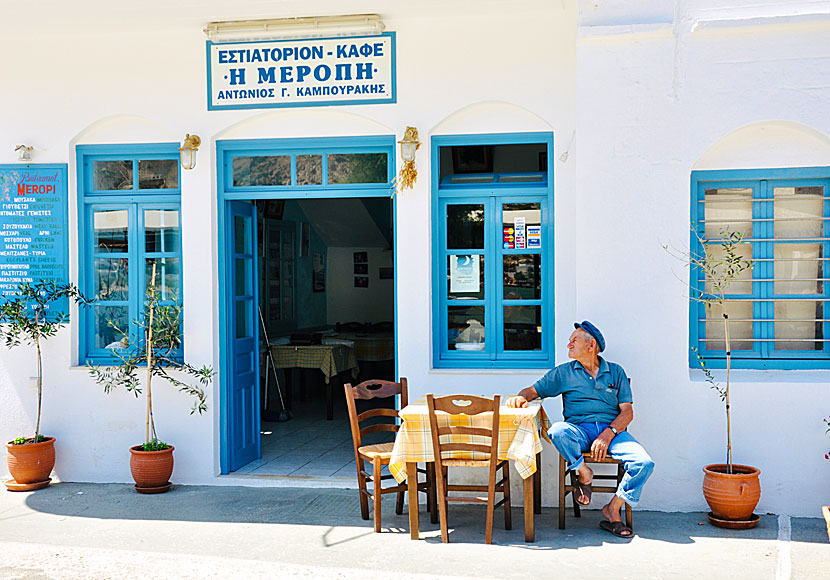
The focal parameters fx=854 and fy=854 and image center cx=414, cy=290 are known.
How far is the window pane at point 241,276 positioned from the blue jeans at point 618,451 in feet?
9.87

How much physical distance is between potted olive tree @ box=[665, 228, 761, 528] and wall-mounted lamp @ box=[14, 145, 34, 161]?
4957 mm

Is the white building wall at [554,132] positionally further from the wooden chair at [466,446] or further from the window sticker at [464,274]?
the wooden chair at [466,446]

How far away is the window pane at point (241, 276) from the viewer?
22.9 ft

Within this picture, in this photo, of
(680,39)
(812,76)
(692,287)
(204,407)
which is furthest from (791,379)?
(204,407)

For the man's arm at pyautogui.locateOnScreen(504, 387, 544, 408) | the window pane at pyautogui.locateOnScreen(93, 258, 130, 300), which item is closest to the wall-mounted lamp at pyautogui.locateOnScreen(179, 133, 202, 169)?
the window pane at pyautogui.locateOnScreen(93, 258, 130, 300)

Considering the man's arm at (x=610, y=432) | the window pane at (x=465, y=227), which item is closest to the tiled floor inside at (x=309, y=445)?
the window pane at (x=465, y=227)

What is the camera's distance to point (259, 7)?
20.1 feet

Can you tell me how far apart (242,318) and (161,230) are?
0.97m

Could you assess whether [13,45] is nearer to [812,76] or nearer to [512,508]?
[512,508]

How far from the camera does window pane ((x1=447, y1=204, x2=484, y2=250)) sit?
21.2 ft

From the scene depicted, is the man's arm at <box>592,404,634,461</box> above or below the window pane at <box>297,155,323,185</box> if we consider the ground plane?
below

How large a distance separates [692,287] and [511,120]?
1.78m

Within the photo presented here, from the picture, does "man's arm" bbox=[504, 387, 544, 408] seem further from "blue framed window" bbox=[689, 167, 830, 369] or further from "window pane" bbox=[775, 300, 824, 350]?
"window pane" bbox=[775, 300, 824, 350]

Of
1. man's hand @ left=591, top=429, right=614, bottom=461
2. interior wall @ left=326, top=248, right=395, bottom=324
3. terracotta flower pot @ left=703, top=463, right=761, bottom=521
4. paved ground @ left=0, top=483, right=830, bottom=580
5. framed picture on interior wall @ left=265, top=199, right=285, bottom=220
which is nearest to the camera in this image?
paved ground @ left=0, top=483, right=830, bottom=580
